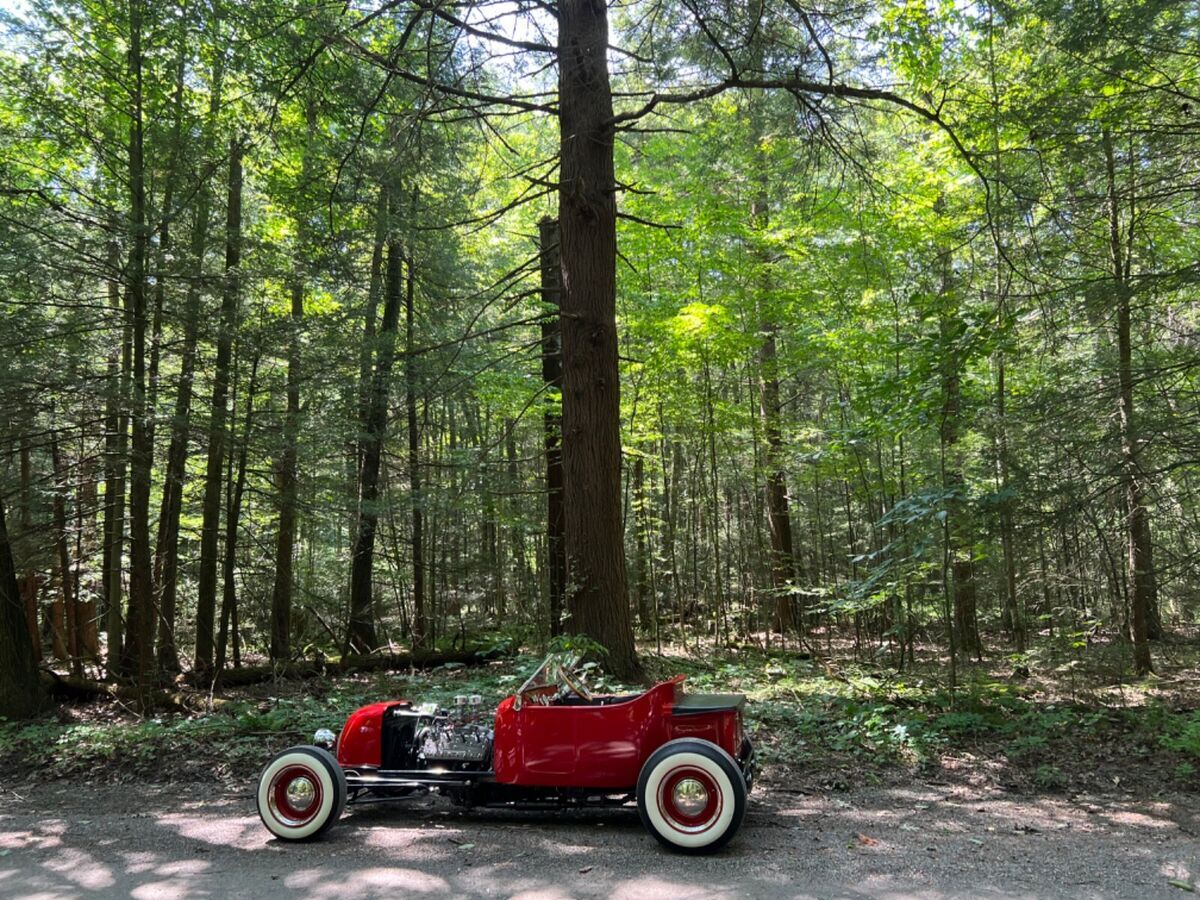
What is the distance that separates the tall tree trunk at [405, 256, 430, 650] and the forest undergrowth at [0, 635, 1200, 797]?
12.5 feet

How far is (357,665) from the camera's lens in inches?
477

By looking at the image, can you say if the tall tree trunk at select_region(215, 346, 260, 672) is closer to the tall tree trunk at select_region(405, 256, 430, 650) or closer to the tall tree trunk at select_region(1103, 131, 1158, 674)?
the tall tree trunk at select_region(405, 256, 430, 650)

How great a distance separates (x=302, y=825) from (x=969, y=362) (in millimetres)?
7521

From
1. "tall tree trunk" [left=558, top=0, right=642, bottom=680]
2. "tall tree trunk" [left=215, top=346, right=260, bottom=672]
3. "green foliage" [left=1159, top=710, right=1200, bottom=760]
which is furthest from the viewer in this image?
"tall tree trunk" [left=215, top=346, right=260, bottom=672]

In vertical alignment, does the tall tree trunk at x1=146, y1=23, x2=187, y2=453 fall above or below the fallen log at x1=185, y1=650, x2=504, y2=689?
above

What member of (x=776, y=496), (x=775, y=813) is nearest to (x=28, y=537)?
(x=775, y=813)

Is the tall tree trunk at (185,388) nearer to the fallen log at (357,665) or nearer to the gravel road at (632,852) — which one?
the fallen log at (357,665)

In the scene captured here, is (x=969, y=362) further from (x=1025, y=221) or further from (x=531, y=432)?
(x=531, y=432)

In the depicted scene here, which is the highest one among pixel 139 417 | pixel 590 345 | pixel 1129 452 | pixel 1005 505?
pixel 590 345

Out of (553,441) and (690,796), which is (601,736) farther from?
(553,441)

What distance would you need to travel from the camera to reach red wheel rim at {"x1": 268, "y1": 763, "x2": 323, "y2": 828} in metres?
4.29

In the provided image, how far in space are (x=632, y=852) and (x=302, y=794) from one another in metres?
2.12

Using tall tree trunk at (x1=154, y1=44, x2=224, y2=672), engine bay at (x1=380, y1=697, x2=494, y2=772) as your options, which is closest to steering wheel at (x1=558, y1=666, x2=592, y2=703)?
engine bay at (x1=380, y1=697, x2=494, y2=772)

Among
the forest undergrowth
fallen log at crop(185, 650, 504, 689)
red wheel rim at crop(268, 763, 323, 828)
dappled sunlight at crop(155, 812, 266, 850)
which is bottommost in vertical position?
fallen log at crop(185, 650, 504, 689)
